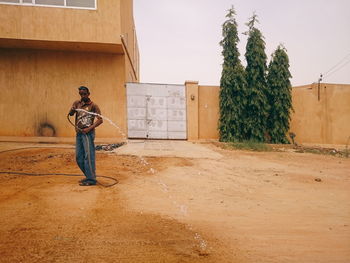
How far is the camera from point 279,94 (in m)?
12.5

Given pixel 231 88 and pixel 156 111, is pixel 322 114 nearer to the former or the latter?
pixel 231 88

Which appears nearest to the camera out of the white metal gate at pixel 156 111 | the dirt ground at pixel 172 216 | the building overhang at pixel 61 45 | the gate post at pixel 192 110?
the dirt ground at pixel 172 216

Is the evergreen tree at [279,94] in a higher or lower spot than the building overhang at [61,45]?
lower

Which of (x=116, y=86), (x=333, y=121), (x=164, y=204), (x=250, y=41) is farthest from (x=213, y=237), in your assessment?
(x=333, y=121)

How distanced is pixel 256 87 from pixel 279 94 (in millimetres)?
1281

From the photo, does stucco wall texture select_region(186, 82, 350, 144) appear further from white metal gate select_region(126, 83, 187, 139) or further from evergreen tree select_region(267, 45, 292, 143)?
white metal gate select_region(126, 83, 187, 139)

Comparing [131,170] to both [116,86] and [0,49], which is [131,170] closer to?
[116,86]

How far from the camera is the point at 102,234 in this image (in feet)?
9.18

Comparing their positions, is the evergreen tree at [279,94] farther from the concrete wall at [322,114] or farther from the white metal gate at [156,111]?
the white metal gate at [156,111]

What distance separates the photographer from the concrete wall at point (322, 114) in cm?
1373

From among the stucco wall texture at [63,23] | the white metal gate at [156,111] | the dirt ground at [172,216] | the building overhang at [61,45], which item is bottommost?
the dirt ground at [172,216]

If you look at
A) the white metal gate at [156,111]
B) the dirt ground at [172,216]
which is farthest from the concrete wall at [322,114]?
the dirt ground at [172,216]

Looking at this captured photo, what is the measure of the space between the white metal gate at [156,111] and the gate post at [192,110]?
21 centimetres

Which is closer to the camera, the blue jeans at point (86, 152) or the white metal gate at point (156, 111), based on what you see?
the blue jeans at point (86, 152)
